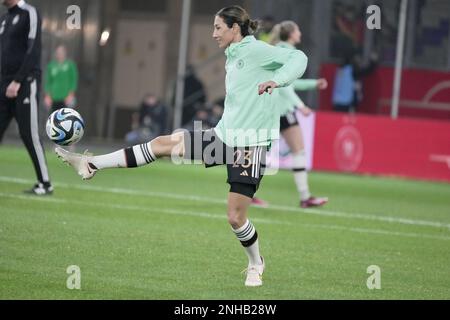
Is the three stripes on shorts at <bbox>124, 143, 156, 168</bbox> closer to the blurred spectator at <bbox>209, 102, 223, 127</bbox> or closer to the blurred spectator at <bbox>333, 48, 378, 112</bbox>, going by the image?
the blurred spectator at <bbox>333, 48, 378, 112</bbox>

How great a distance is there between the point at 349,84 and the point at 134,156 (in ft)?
52.0

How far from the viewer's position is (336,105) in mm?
24594

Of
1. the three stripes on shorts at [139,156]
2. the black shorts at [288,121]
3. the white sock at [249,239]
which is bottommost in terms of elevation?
the white sock at [249,239]

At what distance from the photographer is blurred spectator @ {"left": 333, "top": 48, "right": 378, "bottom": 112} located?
2444 centimetres

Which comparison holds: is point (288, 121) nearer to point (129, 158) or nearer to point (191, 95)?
point (129, 158)

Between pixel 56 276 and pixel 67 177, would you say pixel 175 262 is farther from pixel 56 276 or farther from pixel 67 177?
pixel 67 177

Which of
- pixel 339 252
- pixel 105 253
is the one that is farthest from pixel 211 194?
pixel 105 253

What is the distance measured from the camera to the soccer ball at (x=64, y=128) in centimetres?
984

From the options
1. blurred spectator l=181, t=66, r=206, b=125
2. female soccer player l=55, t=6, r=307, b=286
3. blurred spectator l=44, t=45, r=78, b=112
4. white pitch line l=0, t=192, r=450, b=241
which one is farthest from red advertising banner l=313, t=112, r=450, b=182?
female soccer player l=55, t=6, r=307, b=286

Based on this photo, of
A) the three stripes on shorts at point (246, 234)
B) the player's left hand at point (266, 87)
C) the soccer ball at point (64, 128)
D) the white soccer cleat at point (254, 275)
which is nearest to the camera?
the player's left hand at point (266, 87)

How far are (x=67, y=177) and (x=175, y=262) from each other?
814 cm

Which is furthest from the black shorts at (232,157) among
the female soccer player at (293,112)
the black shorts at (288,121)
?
the black shorts at (288,121)

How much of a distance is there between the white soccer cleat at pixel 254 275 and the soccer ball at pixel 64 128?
2147 mm

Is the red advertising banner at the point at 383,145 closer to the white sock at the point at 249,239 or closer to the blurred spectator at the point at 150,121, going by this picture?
the blurred spectator at the point at 150,121
